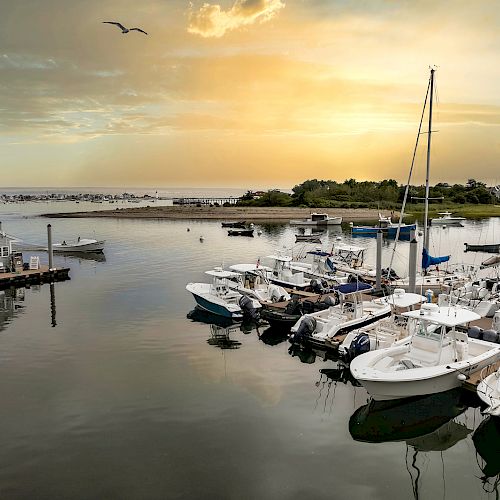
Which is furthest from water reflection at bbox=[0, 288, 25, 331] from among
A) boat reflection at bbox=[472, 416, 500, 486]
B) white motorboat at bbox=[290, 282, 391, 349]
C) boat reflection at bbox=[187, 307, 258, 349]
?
boat reflection at bbox=[472, 416, 500, 486]

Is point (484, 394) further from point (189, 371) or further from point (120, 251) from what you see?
point (120, 251)

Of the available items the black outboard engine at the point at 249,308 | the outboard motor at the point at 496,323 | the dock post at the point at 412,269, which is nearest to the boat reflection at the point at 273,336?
the black outboard engine at the point at 249,308

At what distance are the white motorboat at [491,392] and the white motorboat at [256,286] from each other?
587 inches

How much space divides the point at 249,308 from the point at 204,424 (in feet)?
41.1

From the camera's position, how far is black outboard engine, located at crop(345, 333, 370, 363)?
20.0m

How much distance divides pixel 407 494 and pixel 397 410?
456 cm

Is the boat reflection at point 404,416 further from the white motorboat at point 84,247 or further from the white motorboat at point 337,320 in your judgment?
the white motorboat at point 84,247

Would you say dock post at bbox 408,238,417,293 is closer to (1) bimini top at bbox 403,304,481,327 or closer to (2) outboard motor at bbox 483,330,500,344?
(2) outboard motor at bbox 483,330,500,344

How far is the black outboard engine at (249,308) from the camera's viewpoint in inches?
1083

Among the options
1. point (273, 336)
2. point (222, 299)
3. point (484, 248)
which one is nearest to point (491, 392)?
point (273, 336)

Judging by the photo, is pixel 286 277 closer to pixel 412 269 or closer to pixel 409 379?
pixel 412 269

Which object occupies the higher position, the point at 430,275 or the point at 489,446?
the point at 430,275

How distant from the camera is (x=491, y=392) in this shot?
15078 mm

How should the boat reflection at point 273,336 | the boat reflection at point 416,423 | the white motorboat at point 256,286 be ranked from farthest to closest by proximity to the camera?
1. the white motorboat at point 256,286
2. the boat reflection at point 273,336
3. the boat reflection at point 416,423
